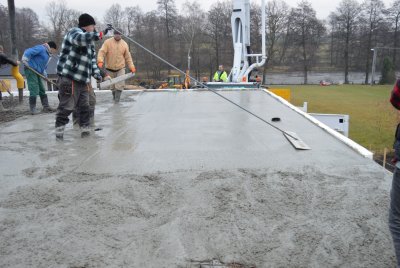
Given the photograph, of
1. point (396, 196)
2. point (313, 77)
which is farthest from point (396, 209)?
point (313, 77)

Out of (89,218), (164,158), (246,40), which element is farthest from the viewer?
(246,40)

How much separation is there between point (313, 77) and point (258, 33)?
43.2 ft

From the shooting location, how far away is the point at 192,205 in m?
2.58

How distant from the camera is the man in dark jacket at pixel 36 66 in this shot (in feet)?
22.7

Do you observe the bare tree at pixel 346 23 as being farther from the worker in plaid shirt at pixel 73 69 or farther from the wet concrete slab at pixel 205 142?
the worker in plaid shirt at pixel 73 69

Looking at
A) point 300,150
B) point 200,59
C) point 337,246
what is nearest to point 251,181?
point 337,246

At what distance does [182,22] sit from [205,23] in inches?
128

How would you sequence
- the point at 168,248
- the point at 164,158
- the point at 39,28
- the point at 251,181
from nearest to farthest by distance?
the point at 168,248, the point at 251,181, the point at 164,158, the point at 39,28

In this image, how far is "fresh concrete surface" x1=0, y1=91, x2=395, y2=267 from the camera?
2.16 m

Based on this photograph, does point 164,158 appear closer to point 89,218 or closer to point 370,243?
point 89,218

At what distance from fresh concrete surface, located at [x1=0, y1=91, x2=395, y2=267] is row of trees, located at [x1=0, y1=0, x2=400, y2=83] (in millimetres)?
45404

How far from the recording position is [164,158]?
11.7 feet

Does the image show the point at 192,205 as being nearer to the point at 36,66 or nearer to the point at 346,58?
the point at 36,66

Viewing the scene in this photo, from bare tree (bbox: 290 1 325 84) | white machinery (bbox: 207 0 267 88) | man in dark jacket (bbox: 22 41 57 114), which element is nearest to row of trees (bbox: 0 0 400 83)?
bare tree (bbox: 290 1 325 84)
